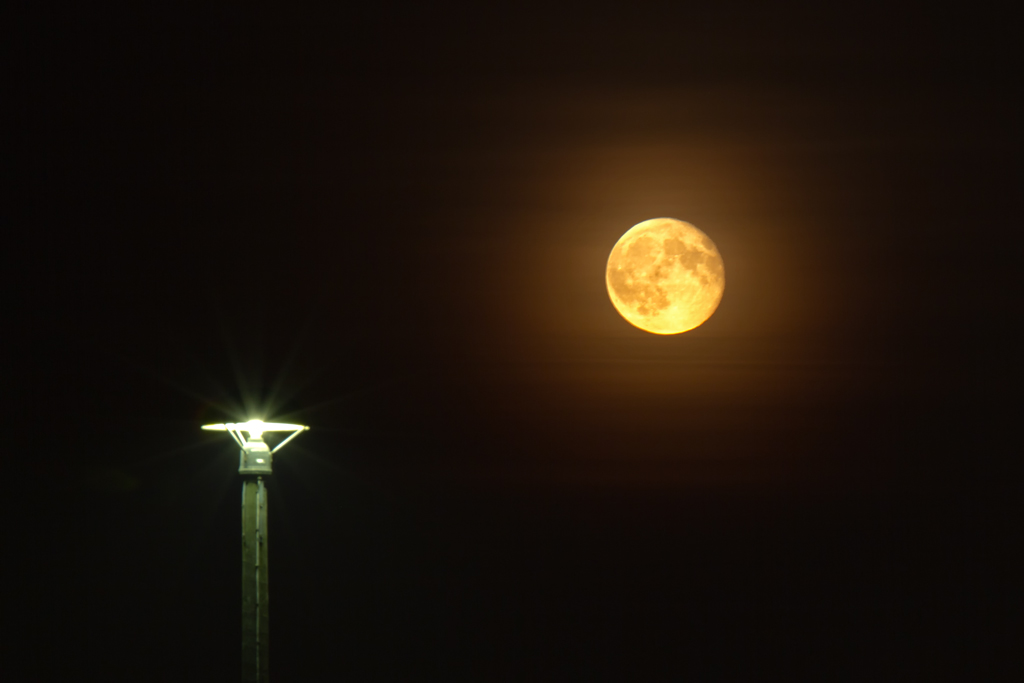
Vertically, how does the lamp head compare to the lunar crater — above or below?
below

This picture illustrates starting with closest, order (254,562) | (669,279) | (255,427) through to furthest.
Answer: (254,562)
(255,427)
(669,279)

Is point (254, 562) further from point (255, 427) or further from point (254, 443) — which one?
point (255, 427)

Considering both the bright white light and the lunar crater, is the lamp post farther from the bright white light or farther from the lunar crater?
the lunar crater

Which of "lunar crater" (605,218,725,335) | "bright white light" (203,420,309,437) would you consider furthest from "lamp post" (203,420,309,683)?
"lunar crater" (605,218,725,335)

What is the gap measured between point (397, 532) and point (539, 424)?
7.55m

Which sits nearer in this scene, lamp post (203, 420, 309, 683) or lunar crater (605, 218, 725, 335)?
lamp post (203, 420, 309, 683)

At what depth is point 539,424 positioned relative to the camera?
24906mm

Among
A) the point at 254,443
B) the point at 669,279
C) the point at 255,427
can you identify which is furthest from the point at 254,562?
the point at 669,279

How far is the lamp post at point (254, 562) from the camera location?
22.3 ft

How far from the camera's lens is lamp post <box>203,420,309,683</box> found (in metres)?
6.79

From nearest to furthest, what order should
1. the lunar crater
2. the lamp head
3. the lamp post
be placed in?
the lamp post → the lamp head → the lunar crater

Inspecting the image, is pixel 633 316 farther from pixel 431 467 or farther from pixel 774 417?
pixel 774 417

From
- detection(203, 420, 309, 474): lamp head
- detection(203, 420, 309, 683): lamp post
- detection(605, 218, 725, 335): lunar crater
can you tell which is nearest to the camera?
detection(203, 420, 309, 683): lamp post

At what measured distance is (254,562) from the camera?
6.78 meters
